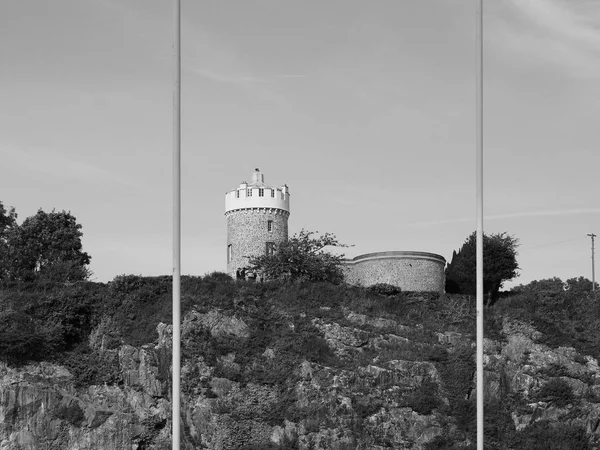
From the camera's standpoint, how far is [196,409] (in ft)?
167

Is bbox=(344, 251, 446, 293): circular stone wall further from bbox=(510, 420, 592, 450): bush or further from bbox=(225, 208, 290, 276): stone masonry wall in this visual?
bbox=(510, 420, 592, 450): bush

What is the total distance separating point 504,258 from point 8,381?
3216 cm

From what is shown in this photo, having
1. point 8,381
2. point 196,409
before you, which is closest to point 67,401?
point 8,381

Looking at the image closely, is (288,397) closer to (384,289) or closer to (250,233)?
(384,289)

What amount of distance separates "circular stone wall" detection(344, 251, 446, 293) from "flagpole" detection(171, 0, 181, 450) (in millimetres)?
37459

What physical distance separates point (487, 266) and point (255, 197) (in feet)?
58.3

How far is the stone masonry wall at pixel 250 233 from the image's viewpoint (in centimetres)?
7150

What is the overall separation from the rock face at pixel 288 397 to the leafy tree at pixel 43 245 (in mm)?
14423

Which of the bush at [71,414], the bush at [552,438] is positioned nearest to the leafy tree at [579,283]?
the bush at [552,438]

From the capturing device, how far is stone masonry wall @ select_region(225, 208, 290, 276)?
71.5 meters

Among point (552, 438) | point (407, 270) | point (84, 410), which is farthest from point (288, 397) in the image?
point (407, 270)

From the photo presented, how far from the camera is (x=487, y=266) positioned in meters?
64.3

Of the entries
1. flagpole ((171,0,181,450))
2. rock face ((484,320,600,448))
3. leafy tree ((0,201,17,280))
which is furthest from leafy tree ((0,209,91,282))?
flagpole ((171,0,181,450))

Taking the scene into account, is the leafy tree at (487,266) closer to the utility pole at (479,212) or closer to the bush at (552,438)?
the bush at (552,438)
